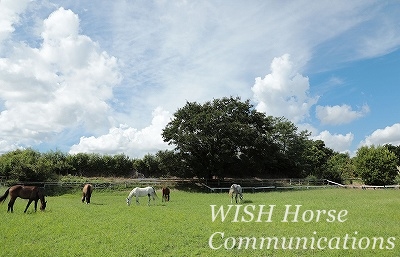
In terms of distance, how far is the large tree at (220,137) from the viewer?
43094mm

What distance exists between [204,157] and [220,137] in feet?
12.9

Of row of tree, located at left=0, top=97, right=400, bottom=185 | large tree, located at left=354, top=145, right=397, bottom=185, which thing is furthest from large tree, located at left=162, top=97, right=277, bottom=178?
large tree, located at left=354, top=145, right=397, bottom=185

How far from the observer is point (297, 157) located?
6084 cm

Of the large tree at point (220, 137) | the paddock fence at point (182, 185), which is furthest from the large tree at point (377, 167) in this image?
the large tree at point (220, 137)

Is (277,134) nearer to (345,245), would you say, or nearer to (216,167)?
(216,167)

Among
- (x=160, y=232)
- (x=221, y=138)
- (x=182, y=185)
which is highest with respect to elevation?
(x=221, y=138)

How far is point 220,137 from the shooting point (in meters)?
43.6

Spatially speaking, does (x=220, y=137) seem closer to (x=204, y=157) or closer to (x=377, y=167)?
(x=204, y=157)

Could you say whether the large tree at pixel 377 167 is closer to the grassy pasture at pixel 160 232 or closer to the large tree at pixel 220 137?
the large tree at pixel 220 137

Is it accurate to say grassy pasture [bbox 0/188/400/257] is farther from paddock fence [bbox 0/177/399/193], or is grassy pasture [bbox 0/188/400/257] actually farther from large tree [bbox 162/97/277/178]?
large tree [bbox 162/97/277/178]

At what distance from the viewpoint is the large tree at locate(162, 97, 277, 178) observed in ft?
141

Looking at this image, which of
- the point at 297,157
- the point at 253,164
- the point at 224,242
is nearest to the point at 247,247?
the point at 224,242

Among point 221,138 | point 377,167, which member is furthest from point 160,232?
point 377,167

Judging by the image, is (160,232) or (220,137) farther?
(220,137)
